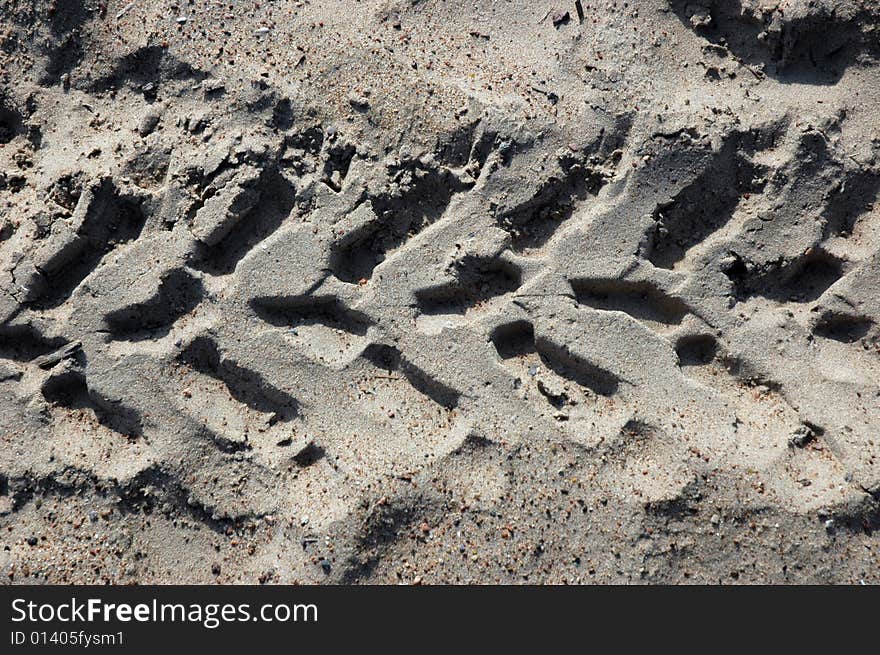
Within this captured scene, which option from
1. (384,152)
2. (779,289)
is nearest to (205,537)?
(384,152)

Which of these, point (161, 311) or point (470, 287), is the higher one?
point (470, 287)

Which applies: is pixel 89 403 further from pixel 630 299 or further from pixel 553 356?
pixel 630 299

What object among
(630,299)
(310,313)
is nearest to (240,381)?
(310,313)

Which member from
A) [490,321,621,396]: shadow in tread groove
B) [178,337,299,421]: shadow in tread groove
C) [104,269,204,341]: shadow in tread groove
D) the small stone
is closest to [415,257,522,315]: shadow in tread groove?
[490,321,621,396]: shadow in tread groove

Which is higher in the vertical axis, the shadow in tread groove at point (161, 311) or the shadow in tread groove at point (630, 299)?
the shadow in tread groove at point (630, 299)

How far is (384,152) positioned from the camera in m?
2.24

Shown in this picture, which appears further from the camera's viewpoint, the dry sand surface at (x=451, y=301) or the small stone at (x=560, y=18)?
the small stone at (x=560, y=18)

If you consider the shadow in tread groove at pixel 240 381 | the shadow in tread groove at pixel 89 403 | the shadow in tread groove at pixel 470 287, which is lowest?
the shadow in tread groove at pixel 89 403

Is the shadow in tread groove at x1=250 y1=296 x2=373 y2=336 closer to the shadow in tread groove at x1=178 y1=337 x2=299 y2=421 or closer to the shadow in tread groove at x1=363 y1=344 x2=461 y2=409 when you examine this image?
the shadow in tread groove at x1=363 y1=344 x2=461 y2=409

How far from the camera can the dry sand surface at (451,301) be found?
200 cm

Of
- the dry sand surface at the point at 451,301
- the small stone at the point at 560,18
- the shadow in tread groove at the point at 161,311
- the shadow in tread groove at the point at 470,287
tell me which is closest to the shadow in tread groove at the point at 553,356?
the dry sand surface at the point at 451,301

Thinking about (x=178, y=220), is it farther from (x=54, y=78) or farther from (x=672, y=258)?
(x=672, y=258)

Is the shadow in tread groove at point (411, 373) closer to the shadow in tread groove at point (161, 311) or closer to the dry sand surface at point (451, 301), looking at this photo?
the dry sand surface at point (451, 301)

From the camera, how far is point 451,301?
7.22ft
